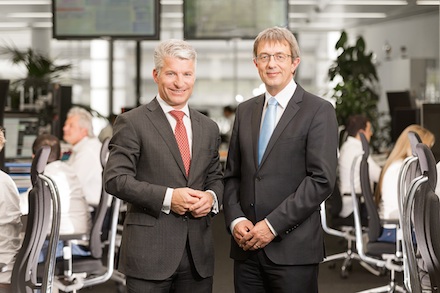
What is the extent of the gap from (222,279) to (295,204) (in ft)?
14.5

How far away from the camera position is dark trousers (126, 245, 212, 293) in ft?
9.95

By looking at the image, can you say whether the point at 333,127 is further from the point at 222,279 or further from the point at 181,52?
the point at 222,279

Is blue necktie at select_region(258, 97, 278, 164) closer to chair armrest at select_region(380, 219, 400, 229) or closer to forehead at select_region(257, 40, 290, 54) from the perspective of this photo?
forehead at select_region(257, 40, 290, 54)

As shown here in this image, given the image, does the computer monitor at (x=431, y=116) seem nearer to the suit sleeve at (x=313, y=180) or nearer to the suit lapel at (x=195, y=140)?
the suit sleeve at (x=313, y=180)

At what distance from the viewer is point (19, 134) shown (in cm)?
817

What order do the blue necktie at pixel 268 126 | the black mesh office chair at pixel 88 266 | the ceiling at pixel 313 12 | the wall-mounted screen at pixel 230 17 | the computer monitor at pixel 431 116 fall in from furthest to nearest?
the ceiling at pixel 313 12, the wall-mounted screen at pixel 230 17, the computer monitor at pixel 431 116, the black mesh office chair at pixel 88 266, the blue necktie at pixel 268 126

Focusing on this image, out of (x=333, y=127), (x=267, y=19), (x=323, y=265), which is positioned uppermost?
(x=267, y=19)

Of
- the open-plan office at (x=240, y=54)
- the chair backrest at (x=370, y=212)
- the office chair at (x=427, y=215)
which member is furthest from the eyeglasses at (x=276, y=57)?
the open-plan office at (x=240, y=54)

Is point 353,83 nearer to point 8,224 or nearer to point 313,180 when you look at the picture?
point 8,224

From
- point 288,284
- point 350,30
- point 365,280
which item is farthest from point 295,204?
point 350,30

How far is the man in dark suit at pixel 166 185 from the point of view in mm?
2963

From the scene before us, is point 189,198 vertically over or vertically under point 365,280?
over

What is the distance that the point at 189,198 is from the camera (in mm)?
2932

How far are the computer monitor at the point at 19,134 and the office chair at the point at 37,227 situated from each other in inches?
155
